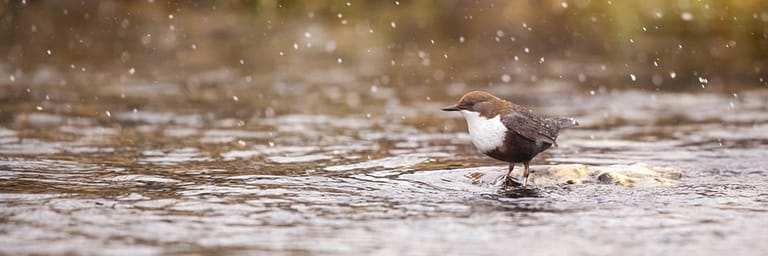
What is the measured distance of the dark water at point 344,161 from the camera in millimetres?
4891

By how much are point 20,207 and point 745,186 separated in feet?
13.2

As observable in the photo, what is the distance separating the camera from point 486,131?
6227 mm

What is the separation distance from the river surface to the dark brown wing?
0.30 metres

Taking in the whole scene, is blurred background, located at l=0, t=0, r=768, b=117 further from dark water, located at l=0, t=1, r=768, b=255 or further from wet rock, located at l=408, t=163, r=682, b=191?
wet rock, located at l=408, t=163, r=682, b=191

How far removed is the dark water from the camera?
16.0 feet

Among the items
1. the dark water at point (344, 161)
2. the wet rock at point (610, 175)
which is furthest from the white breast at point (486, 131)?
the wet rock at point (610, 175)

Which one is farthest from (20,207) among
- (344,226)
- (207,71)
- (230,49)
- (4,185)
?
(230,49)

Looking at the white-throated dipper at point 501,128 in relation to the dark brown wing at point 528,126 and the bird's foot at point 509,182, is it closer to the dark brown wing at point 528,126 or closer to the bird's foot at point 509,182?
the dark brown wing at point 528,126

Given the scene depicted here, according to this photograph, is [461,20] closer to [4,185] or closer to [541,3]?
[541,3]

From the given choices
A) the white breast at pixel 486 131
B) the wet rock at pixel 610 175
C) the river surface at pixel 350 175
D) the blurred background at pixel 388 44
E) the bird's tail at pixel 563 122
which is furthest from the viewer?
the blurred background at pixel 388 44

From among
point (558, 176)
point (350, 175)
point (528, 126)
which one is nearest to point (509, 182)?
point (558, 176)

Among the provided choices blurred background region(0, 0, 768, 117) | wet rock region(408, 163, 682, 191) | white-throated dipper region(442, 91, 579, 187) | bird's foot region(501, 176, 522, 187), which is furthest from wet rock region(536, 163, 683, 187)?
blurred background region(0, 0, 768, 117)

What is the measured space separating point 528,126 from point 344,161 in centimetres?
170

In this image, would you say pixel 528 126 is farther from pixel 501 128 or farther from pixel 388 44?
pixel 388 44
